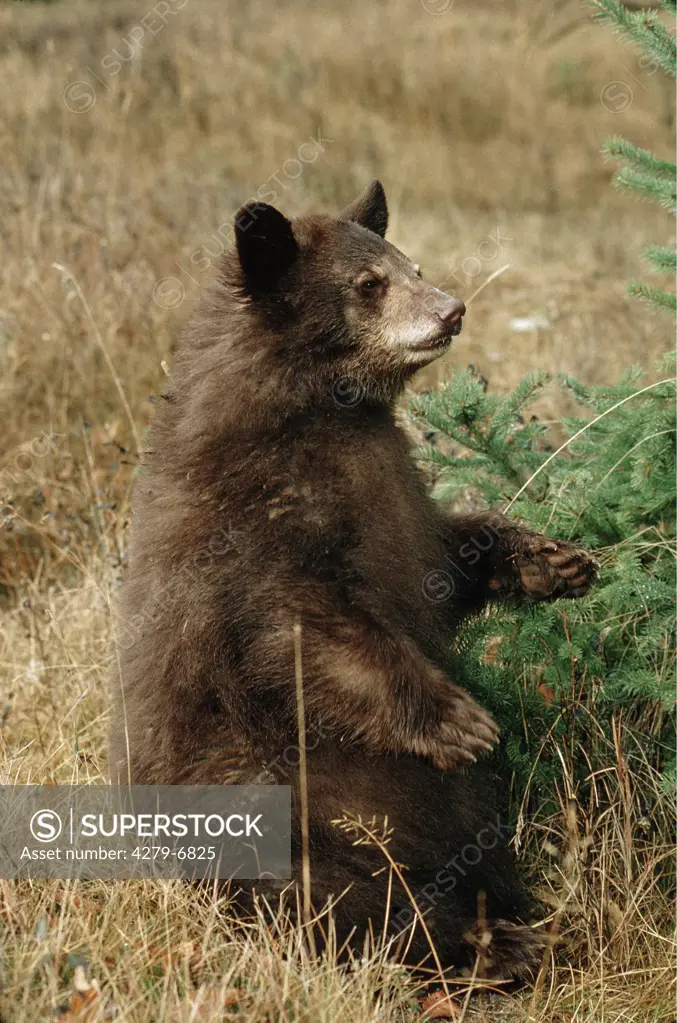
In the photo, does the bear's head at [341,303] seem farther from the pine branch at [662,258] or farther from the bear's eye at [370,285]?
the pine branch at [662,258]

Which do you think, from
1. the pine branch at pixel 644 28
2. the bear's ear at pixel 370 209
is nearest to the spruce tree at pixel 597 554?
the pine branch at pixel 644 28

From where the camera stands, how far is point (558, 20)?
17.9 meters

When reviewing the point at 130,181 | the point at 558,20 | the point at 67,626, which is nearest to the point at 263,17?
the point at 558,20

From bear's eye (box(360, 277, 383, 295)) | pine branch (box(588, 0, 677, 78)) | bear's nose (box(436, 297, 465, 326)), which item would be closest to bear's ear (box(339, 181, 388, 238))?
bear's eye (box(360, 277, 383, 295))

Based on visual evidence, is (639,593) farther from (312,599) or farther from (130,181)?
(130,181)

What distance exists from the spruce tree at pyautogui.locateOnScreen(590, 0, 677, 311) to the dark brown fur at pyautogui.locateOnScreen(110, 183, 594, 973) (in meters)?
1.01

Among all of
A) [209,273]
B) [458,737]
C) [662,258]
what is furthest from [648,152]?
[209,273]

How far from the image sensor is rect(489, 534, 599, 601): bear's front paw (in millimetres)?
3662

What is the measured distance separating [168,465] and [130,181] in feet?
24.4

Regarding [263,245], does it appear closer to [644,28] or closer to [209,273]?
[644,28]

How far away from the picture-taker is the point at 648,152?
13.7 feet

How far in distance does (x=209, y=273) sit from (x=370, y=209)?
3.67m

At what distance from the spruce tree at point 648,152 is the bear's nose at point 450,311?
0.96 meters

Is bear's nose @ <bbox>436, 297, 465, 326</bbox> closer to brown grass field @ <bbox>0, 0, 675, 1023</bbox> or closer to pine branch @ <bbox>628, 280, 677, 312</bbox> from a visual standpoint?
pine branch @ <bbox>628, 280, 677, 312</bbox>
